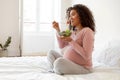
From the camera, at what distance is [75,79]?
1591 millimetres

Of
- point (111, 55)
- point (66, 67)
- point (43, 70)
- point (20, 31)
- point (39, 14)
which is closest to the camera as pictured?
point (66, 67)

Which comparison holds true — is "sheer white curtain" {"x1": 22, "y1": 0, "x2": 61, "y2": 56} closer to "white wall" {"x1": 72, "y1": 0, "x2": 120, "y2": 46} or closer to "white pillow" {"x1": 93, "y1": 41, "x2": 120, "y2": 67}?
"white wall" {"x1": 72, "y1": 0, "x2": 120, "y2": 46}

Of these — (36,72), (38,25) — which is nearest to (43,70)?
(36,72)

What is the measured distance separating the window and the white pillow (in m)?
2.82

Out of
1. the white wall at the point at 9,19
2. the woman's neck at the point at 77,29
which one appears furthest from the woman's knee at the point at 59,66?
the white wall at the point at 9,19

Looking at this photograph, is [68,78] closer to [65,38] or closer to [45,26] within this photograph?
[65,38]

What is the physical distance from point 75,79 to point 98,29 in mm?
1587

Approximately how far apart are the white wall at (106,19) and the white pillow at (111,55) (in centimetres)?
27

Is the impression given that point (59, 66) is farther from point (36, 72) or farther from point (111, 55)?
point (111, 55)

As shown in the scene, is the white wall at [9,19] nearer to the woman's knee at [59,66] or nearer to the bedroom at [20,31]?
the bedroom at [20,31]

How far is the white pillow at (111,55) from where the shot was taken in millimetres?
2094

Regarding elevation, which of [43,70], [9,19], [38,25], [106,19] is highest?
[106,19]

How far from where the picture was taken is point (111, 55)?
85.1 inches

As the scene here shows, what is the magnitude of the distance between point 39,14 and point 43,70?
3308mm
